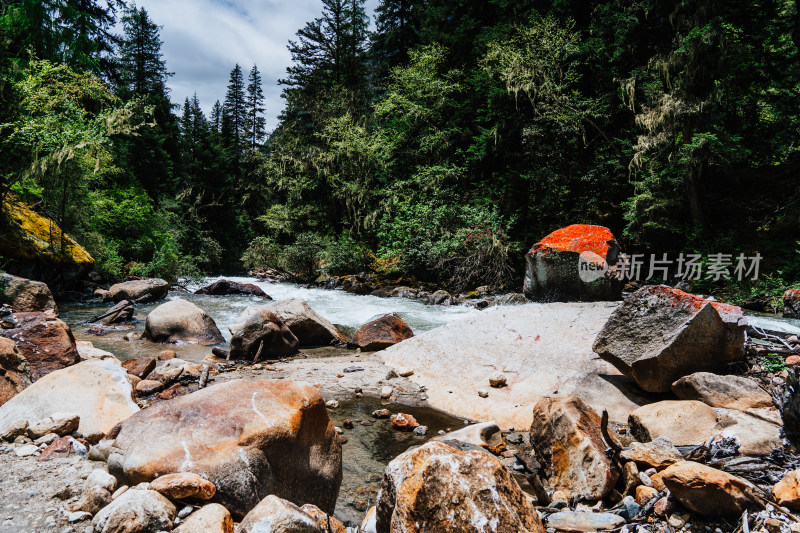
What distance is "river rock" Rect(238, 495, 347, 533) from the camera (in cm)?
199

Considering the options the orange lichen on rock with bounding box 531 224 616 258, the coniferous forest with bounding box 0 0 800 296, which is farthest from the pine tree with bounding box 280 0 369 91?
the orange lichen on rock with bounding box 531 224 616 258

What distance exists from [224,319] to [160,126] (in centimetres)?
2783

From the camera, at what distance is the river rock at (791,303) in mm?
8795

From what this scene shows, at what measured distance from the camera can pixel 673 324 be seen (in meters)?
4.41

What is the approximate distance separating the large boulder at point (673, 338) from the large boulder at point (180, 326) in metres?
7.90

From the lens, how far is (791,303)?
896cm

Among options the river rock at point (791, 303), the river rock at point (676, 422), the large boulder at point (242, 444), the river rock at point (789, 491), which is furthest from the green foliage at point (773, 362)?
the river rock at point (791, 303)

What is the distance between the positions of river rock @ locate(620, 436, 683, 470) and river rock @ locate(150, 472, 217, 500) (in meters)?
2.90

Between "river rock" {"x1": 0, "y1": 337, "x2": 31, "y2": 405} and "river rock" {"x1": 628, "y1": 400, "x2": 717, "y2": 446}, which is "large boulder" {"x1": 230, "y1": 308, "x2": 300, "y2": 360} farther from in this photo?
"river rock" {"x1": 628, "y1": 400, "x2": 717, "y2": 446}

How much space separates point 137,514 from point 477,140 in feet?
57.5

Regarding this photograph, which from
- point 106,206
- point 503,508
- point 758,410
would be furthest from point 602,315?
point 106,206

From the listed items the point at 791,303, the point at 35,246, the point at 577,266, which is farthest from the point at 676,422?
the point at 35,246

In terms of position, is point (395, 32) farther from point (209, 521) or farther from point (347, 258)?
point (209, 521)

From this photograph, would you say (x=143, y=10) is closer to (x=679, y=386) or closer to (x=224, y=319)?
(x=224, y=319)
